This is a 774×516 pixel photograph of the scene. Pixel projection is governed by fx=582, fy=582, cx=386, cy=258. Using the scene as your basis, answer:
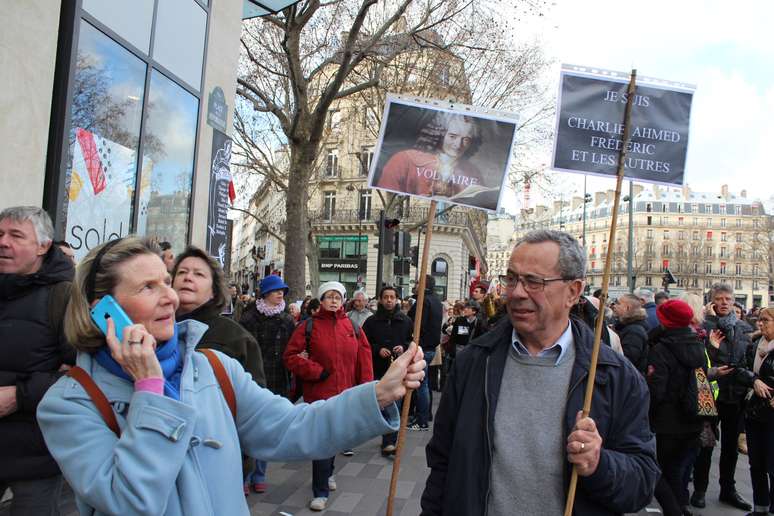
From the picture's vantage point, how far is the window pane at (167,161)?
7598mm

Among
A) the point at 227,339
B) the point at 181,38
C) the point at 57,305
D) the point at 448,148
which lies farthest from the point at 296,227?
the point at 448,148

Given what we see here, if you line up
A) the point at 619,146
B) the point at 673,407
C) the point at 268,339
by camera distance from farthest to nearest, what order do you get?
the point at 268,339 < the point at 673,407 < the point at 619,146

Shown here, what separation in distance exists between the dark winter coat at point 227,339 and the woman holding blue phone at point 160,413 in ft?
4.52

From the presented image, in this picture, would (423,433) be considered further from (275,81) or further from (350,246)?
(350,246)

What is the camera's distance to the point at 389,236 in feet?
40.0

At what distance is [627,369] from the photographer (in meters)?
2.36

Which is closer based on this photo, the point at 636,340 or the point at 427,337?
the point at 636,340

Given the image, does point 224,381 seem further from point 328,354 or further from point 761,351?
point 761,351

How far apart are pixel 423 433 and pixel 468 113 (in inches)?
258

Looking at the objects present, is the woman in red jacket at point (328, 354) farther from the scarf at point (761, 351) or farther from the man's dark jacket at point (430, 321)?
the scarf at point (761, 351)

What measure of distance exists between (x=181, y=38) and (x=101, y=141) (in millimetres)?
2267

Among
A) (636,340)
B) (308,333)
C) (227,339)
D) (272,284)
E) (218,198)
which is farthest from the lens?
(218,198)

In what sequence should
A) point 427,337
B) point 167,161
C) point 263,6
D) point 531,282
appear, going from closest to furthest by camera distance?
point 531,282 → point 167,161 → point 427,337 → point 263,6

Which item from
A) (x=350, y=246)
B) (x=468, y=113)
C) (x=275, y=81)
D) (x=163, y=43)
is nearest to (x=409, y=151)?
(x=468, y=113)
